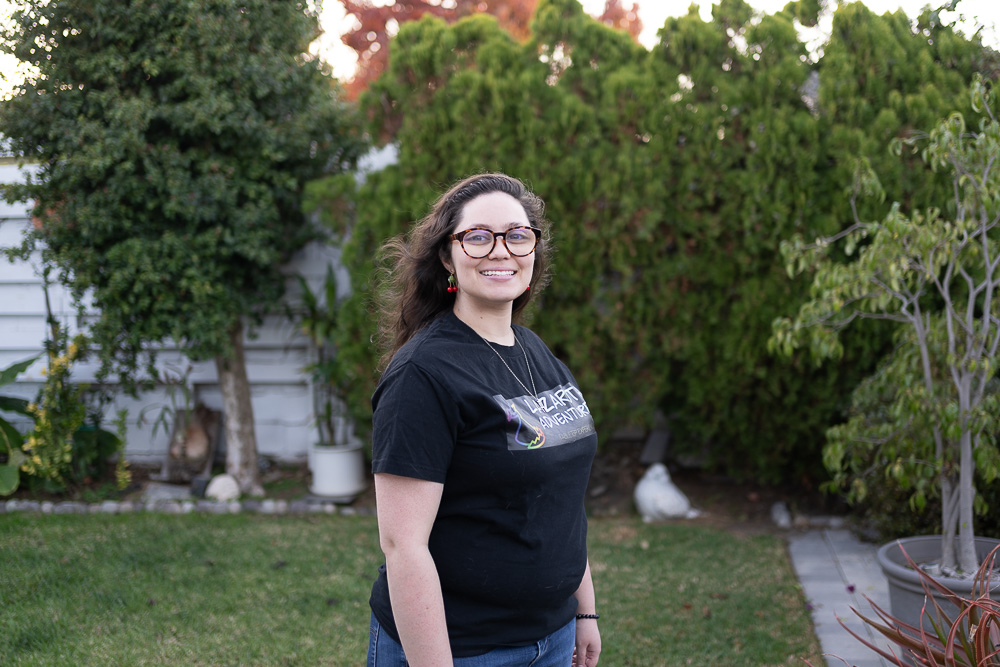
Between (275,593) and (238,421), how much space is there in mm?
2123

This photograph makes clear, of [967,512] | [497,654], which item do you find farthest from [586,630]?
[967,512]

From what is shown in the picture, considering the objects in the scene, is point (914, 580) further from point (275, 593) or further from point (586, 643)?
point (275, 593)

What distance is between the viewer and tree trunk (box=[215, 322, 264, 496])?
226 inches

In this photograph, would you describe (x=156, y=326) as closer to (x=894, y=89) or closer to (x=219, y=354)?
(x=219, y=354)

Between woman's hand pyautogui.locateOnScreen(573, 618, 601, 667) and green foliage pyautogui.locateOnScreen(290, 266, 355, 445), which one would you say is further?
green foliage pyautogui.locateOnScreen(290, 266, 355, 445)

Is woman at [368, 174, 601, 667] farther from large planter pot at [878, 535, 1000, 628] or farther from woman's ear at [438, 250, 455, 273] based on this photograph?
large planter pot at [878, 535, 1000, 628]

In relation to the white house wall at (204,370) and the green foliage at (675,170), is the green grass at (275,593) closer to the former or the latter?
the green foliage at (675,170)

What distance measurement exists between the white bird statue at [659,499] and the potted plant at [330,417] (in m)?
2.04

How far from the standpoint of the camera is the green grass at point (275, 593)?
330 centimetres

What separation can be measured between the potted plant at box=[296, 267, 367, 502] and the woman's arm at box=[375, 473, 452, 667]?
4192 mm

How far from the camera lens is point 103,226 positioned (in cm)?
493

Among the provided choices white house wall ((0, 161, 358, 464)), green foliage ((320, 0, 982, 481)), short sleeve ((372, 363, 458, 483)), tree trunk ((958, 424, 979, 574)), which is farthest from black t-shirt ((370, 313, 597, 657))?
white house wall ((0, 161, 358, 464))

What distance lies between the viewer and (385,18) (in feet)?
43.2

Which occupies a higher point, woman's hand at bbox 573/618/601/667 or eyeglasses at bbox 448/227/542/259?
eyeglasses at bbox 448/227/542/259
